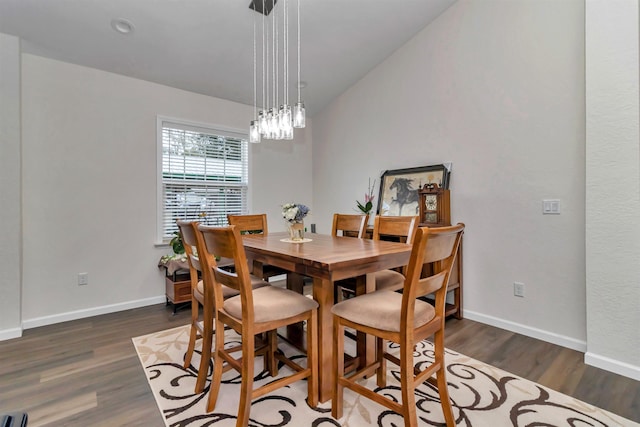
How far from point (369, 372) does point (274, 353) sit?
0.65m

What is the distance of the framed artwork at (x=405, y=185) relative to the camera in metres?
3.24

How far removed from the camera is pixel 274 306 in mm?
1627

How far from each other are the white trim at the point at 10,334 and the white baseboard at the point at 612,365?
15.0 ft

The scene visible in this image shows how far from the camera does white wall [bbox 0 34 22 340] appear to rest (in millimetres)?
2574

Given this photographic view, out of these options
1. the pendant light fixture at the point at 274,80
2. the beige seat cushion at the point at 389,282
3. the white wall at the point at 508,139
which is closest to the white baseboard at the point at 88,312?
the pendant light fixture at the point at 274,80

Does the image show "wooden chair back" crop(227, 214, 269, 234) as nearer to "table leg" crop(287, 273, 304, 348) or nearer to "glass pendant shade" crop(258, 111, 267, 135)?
"table leg" crop(287, 273, 304, 348)

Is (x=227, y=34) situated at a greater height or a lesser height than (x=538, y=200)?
greater

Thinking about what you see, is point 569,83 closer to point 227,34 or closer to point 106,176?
point 227,34

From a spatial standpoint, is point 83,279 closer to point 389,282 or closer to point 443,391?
point 389,282

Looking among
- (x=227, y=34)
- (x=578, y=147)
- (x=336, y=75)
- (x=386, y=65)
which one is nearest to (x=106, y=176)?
(x=227, y=34)

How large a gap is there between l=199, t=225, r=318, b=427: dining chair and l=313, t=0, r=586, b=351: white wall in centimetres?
204

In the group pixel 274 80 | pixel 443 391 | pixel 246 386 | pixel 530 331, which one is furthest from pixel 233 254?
pixel 274 80

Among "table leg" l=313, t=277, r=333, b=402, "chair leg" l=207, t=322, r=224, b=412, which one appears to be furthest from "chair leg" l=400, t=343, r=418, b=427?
"chair leg" l=207, t=322, r=224, b=412

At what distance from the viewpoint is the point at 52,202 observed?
2.91 metres
